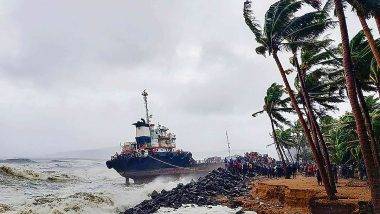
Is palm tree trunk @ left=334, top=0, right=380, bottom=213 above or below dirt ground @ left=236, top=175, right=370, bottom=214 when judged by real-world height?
above

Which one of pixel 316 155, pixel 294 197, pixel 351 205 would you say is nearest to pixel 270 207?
pixel 294 197

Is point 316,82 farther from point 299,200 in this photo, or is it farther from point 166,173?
point 166,173

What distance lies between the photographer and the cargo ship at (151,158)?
65250 millimetres

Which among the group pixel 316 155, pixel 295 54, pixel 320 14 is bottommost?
pixel 316 155

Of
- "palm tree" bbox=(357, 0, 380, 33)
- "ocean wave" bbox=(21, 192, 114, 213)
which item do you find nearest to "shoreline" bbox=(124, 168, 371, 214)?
"ocean wave" bbox=(21, 192, 114, 213)

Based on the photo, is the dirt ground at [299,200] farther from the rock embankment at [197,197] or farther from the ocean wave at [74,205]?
the ocean wave at [74,205]

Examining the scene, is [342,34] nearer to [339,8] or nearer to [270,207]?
[339,8]

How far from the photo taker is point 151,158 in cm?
6581

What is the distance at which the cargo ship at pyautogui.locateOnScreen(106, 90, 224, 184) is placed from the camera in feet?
214

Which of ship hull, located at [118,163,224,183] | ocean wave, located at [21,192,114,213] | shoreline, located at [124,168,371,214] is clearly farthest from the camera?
Answer: ship hull, located at [118,163,224,183]

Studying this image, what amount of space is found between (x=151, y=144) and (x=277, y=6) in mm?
55318

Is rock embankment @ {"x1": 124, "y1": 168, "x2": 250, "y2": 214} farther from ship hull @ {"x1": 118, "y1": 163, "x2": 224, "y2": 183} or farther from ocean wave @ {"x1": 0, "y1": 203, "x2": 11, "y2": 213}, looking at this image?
ship hull @ {"x1": 118, "y1": 163, "x2": 224, "y2": 183}

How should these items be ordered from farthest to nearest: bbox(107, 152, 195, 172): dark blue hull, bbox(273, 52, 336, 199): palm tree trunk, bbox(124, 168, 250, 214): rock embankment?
bbox(107, 152, 195, 172): dark blue hull → bbox(124, 168, 250, 214): rock embankment → bbox(273, 52, 336, 199): palm tree trunk

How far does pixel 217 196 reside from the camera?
25.9 metres
